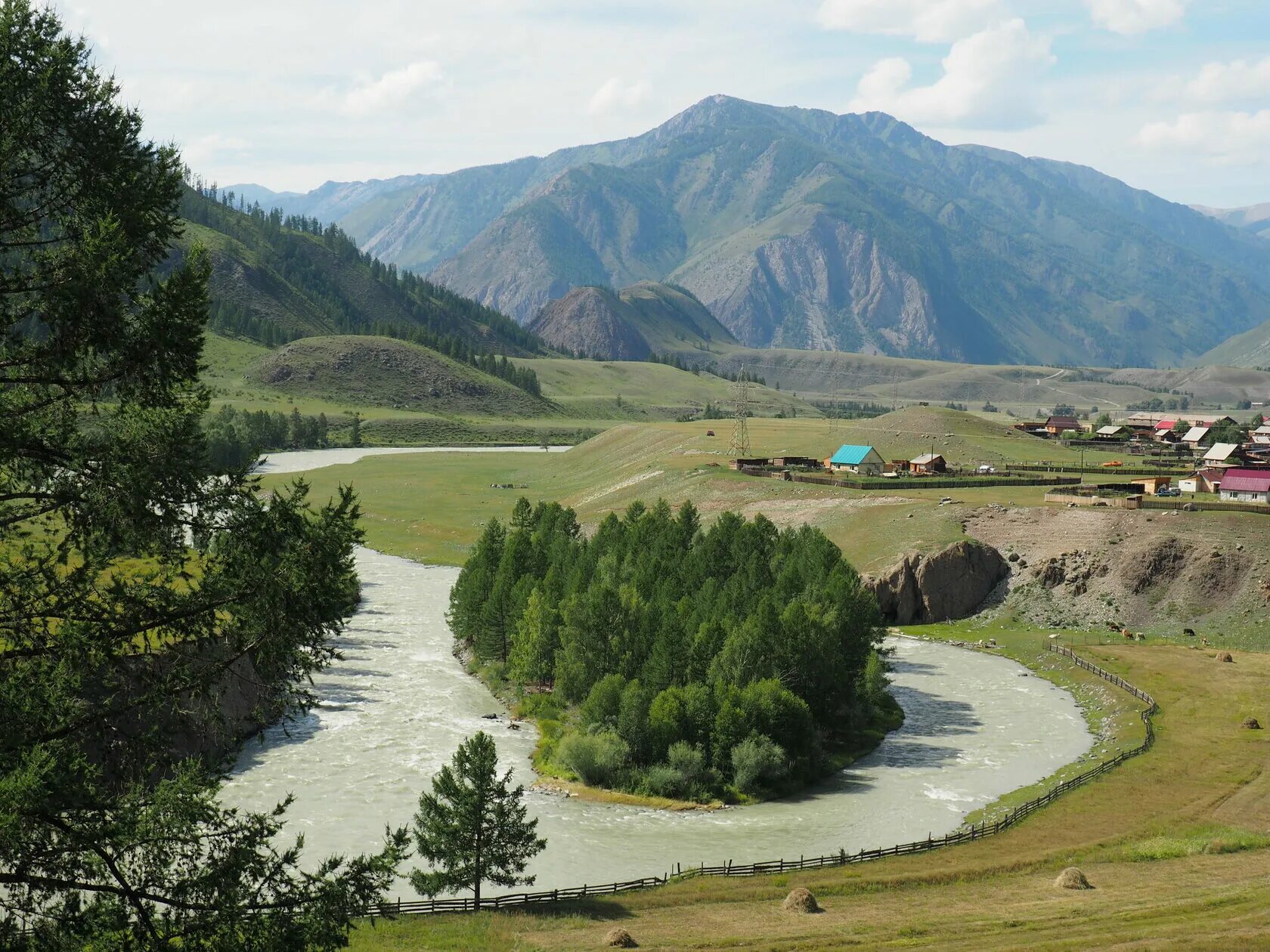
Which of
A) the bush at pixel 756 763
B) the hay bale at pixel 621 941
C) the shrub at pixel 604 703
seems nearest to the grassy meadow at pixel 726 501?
the bush at pixel 756 763

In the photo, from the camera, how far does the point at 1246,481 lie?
12725 cm

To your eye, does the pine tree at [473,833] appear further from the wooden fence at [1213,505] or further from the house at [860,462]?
the house at [860,462]

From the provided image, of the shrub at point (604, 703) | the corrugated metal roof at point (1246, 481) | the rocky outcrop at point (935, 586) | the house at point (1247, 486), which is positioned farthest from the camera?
the corrugated metal roof at point (1246, 481)

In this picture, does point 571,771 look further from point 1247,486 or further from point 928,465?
point 928,465

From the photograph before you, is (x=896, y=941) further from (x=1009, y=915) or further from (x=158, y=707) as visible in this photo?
(x=158, y=707)

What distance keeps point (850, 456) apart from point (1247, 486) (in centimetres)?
5191

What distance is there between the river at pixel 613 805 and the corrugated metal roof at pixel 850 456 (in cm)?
6702

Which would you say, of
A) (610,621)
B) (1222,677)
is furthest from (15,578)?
(1222,677)

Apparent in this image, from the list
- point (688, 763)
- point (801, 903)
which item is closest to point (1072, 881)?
point (801, 903)

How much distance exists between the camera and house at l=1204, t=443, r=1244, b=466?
16443 centimetres

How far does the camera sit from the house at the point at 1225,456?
16443 cm

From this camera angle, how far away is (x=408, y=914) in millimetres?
47250

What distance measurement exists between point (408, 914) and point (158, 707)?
2969 cm

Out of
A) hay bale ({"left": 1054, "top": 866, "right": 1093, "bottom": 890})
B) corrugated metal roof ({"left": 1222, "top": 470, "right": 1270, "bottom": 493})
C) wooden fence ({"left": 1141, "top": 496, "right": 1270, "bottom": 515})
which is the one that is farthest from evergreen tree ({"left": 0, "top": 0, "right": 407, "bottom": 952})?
corrugated metal roof ({"left": 1222, "top": 470, "right": 1270, "bottom": 493})
